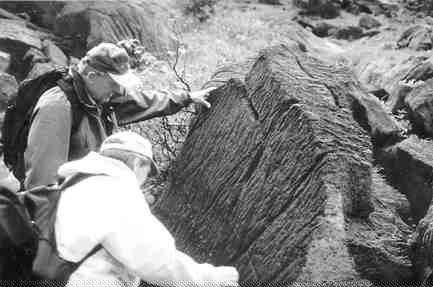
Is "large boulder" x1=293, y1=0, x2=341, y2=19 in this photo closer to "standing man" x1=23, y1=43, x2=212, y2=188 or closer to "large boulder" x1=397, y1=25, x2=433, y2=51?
"large boulder" x1=397, y1=25, x2=433, y2=51

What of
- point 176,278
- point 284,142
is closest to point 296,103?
point 284,142

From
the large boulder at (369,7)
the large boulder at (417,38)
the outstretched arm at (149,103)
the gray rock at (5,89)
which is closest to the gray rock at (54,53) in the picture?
the gray rock at (5,89)

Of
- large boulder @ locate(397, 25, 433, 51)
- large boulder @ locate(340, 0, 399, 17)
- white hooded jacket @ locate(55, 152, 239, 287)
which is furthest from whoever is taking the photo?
large boulder @ locate(340, 0, 399, 17)

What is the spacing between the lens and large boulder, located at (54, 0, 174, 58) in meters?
10.7

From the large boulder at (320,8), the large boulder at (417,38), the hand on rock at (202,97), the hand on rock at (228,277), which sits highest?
the hand on rock at (202,97)

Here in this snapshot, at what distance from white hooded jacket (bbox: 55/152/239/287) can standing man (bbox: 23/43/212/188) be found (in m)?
1.01

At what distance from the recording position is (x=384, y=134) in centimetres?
498

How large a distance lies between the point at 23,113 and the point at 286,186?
1696 millimetres

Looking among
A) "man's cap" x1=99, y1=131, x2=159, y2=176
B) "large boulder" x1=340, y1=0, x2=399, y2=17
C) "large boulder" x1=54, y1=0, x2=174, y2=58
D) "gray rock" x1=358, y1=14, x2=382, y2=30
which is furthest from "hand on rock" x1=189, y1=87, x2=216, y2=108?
"large boulder" x1=340, y1=0, x2=399, y2=17

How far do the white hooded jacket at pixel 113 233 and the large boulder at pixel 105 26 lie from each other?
826cm

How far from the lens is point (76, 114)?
363cm

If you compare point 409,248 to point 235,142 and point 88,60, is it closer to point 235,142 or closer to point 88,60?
point 235,142

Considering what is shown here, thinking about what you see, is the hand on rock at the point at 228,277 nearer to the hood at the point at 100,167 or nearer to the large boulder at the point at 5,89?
the hood at the point at 100,167

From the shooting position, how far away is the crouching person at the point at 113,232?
223 centimetres
